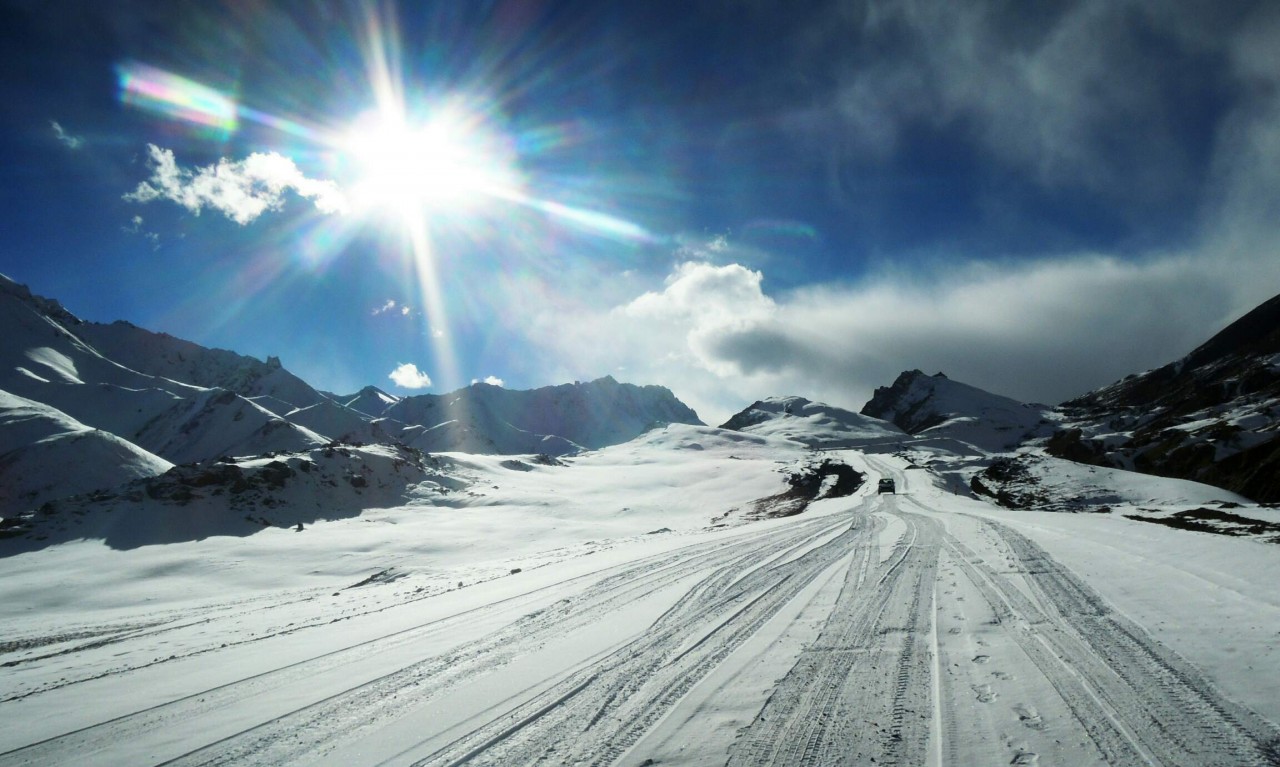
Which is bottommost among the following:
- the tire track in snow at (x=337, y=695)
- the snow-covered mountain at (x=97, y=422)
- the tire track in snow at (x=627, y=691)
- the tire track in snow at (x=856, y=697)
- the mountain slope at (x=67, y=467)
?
the tire track in snow at (x=856, y=697)

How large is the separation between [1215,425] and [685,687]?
6741cm

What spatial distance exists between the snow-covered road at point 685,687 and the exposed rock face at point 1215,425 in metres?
43.9

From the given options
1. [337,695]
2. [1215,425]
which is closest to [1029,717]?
[337,695]

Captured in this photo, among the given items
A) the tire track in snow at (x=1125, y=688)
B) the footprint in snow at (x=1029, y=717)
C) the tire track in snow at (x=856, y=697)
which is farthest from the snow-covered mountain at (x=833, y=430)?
the footprint in snow at (x=1029, y=717)

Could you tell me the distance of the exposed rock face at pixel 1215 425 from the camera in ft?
131

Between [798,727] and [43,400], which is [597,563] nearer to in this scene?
[798,727]

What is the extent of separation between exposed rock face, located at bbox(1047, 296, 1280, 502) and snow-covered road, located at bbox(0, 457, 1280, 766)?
Result: 43860 mm

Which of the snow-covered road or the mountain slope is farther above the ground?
the mountain slope

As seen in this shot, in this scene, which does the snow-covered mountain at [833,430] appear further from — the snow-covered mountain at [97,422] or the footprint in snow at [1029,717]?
the footprint in snow at [1029,717]

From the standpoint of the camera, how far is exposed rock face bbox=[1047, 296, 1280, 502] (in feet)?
131

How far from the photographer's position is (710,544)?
14.4 metres

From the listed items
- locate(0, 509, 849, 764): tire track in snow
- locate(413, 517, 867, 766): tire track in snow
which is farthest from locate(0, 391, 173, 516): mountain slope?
locate(413, 517, 867, 766): tire track in snow

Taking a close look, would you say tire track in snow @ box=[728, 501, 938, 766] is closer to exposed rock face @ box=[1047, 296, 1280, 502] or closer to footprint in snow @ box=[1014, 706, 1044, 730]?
footprint in snow @ box=[1014, 706, 1044, 730]

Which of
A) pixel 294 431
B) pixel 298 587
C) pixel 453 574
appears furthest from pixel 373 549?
pixel 294 431
